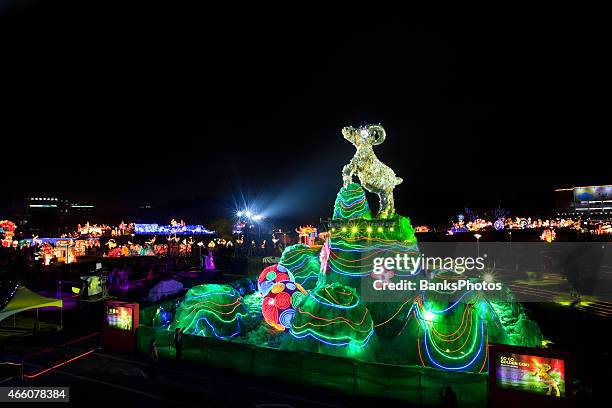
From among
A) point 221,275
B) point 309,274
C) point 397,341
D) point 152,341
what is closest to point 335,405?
point 397,341

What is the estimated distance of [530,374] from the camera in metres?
8.57

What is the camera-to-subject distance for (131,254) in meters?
39.2

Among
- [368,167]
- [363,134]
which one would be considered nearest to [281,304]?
[368,167]

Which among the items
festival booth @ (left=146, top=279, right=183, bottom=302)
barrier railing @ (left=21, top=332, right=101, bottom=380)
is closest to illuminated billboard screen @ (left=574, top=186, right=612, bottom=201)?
festival booth @ (left=146, top=279, right=183, bottom=302)

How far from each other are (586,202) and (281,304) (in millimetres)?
101038

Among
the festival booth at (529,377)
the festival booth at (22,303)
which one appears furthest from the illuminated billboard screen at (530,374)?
the festival booth at (22,303)

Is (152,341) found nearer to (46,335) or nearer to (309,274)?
(46,335)

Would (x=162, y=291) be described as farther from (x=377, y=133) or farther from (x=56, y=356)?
(x=377, y=133)

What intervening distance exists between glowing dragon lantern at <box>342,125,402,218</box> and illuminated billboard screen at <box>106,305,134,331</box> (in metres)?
10.3

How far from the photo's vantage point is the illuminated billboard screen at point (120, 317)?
13.2m

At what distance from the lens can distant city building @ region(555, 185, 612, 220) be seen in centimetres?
8725

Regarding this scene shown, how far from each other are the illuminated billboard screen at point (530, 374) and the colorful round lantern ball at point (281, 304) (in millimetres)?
7463

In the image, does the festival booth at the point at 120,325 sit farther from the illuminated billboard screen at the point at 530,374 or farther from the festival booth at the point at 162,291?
the illuminated billboard screen at the point at 530,374

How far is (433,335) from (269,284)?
762cm
